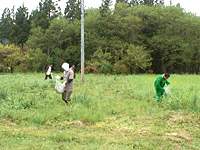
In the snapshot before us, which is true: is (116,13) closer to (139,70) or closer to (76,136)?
(139,70)

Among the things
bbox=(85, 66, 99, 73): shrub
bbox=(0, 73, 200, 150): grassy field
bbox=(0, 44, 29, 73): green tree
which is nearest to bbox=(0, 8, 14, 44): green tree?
bbox=(0, 44, 29, 73): green tree

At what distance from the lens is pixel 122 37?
4100 centimetres

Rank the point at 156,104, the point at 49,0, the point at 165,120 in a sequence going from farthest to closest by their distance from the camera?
the point at 49,0
the point at 156,104
the point at 165,120

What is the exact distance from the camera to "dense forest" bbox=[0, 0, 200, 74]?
3694 cm

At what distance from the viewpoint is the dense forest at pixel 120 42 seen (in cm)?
3694

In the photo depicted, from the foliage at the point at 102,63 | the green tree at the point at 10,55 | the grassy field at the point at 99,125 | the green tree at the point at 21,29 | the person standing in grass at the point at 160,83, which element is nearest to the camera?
the grassy field at the point at 99,125

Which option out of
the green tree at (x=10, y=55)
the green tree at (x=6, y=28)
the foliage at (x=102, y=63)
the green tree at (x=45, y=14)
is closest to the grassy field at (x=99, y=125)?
the green tree at (x=10, y=55)

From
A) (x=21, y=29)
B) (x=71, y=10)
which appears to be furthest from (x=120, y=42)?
(x=21, y=29)

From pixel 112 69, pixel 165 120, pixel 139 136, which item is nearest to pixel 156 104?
pixel 165 120

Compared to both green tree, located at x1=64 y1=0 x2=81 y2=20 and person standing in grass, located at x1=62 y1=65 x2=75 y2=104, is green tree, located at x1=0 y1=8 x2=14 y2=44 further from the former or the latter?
person standing in grass, located at x1=62 y1=65 x2=75 y2=104

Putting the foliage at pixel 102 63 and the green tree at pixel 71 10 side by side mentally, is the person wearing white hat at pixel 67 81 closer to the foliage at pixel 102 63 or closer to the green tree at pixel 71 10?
the foliage at pixel 102 63

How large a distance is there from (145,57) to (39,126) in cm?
3191

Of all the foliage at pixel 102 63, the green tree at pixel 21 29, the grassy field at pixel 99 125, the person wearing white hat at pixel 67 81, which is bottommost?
the grassy field at pixel 99 125

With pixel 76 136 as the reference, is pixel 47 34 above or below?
above
